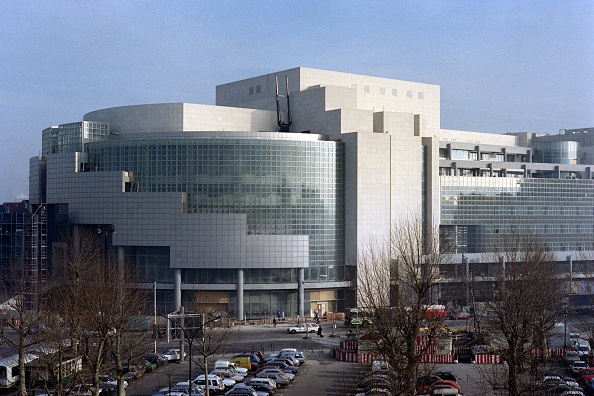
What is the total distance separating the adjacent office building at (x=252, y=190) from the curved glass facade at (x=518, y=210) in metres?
0.52

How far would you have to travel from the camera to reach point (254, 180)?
8506 centimetres

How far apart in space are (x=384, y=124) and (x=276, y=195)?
15731 millimetres

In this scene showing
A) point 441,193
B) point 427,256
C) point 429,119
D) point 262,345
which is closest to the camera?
point 427,256

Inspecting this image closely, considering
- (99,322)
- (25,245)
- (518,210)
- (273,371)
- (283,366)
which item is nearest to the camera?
(99,322)

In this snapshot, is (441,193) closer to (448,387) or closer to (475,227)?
(475,227)

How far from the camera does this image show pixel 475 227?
100m

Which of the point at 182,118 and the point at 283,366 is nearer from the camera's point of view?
the point at 283,366

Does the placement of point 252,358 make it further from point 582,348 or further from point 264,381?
point 582,348

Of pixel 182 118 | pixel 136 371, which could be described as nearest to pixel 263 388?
pixel 136 371

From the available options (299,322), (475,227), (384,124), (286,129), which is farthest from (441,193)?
(299,322)

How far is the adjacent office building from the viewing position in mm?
84562

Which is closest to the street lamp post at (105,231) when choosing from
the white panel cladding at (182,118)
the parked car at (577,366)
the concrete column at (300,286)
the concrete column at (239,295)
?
the white panel cladding at (182,118)

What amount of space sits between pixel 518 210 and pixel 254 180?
38.7 m

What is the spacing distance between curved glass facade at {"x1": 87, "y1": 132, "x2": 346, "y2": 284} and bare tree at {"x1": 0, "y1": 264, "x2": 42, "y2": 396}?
15.9 m
